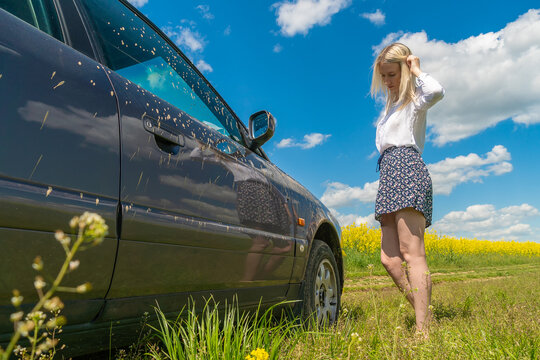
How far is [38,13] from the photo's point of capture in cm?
154

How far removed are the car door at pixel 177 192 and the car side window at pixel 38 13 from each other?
188 mm

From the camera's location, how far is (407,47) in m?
3.11

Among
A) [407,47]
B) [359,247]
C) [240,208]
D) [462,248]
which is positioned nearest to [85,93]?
[240,208]

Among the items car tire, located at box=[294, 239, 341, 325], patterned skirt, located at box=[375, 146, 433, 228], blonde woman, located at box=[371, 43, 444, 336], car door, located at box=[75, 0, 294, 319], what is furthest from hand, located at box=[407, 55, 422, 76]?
car tire, located at box=[294, 239, 341, 325]

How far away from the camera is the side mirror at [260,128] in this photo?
9.21ft

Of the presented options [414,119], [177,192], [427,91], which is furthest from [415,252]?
[177,192]

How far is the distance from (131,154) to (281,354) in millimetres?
1067

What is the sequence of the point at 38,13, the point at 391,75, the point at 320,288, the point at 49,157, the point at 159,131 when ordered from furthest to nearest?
the point at 320,288 → the point at 391,75 → the point at 159,131 → the point at 38,13 → the point at 49,157

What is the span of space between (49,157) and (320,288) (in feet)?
8.14

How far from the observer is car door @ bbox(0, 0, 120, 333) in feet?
3.73

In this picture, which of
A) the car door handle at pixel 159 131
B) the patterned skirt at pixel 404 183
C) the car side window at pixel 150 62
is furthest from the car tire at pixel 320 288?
the car door handle at pixel 159 131

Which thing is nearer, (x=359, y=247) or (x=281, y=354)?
(x=281, y=354)

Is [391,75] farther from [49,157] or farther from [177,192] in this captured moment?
[49,157]

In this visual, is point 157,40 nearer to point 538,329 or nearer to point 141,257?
point 141,257
